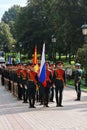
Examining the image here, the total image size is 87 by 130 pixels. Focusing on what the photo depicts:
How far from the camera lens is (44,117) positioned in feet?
55.8

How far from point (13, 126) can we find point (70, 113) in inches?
141

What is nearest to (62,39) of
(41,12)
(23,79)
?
(41,12)

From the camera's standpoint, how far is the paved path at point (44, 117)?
48.3 feet

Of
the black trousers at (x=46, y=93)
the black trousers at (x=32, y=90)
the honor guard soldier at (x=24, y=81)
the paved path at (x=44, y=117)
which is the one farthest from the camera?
the honor guard soldier at (x=24, y=81)

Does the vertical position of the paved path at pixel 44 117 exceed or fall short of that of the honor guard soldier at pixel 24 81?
it falls short

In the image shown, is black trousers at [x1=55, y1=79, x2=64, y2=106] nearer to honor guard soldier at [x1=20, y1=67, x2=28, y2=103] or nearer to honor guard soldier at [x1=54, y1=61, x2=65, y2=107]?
honor guard soldier at [x1=54, y1=61, x2=65, y2=107]

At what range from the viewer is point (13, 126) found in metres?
15.0

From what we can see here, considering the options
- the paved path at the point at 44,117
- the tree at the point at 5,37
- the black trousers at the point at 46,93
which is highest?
the tree at the point at 5,37

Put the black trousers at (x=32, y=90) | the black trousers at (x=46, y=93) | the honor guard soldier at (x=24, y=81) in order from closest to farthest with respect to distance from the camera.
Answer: the black trousers at (x=32, y=90), the black trousers at (x=46, y=93), the honor guard soldier at (x=24, y=81)

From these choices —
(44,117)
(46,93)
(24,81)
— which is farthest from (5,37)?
(44,117)

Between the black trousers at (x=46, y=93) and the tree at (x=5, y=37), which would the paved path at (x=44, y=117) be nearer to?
the black trousers at (x=46, y=93)

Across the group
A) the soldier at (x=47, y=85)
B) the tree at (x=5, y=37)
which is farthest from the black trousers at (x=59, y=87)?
the tree at (x=5, y=37)

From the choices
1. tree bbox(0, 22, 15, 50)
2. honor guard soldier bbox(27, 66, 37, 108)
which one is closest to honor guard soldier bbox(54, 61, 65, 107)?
honor guard soldier bbox(27, 66, 37, 108)

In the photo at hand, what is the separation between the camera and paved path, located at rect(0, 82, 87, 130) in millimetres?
14734
